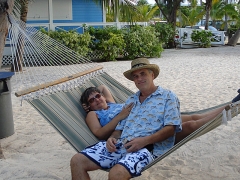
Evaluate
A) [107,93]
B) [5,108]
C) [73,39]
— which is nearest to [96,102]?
[107,93]

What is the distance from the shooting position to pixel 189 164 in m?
3.40

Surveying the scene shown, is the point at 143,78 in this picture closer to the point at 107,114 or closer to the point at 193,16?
the point at 107,114

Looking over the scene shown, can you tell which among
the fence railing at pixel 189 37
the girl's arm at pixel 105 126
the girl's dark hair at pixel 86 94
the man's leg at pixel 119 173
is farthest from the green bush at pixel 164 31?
the man's leg at pixel 119 173

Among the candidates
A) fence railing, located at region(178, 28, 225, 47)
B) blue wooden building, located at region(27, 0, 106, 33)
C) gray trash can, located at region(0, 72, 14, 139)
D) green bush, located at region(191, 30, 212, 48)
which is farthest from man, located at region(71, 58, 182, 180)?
fence railing, located at region(178, 28, 225, 47)

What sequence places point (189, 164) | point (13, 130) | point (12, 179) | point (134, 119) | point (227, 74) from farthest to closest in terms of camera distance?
point (227, 74) < point (13, 130) < point (189, 164) < point (12, 179) < point (134, 119)

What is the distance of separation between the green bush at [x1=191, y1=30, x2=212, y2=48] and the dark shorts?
15801 mm

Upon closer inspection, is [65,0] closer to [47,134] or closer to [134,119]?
[47,134]

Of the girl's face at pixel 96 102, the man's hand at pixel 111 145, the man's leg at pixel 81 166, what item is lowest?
the man's leg at pixel 81 166

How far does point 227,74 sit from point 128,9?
13.0ft

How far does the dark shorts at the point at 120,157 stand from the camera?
2297 mm

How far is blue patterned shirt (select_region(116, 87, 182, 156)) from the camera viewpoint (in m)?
2.45

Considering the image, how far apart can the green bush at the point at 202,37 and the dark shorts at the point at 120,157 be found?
1580 cm

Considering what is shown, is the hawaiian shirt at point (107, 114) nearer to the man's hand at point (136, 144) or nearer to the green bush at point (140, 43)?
the man's hand at point (136, 144)

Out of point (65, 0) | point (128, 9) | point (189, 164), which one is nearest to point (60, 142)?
point (189, 164)
